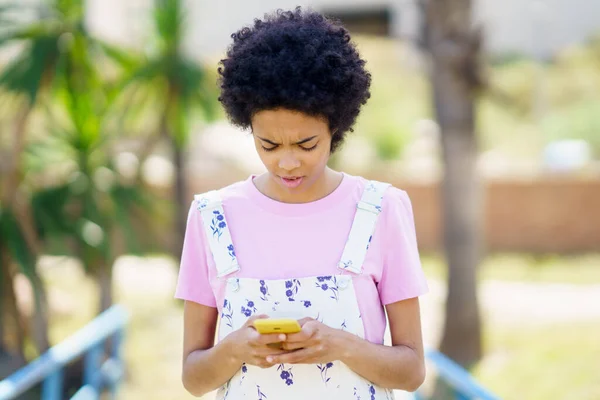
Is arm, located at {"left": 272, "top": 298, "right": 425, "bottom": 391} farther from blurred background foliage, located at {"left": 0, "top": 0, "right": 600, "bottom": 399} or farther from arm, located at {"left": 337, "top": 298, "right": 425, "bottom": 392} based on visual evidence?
blurred background foliage, located at {"left": 0, "top": 0, "right": 600, "bottom": 399}

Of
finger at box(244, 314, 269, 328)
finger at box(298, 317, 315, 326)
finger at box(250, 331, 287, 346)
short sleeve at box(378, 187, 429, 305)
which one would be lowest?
finger at box(250, 331, 287, 346)

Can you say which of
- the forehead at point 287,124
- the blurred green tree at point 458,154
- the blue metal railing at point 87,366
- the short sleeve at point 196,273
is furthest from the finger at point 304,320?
the blurred green tree at point 458,154

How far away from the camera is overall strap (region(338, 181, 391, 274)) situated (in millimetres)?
1732

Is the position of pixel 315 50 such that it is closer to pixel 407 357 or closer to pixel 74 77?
pixel 407 357

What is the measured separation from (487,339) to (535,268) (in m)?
3.70

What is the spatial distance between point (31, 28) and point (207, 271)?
423 centimetres

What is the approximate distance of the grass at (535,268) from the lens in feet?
31.3

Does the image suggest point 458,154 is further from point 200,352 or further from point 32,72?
point 200,352

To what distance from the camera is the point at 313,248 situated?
69.4 inches

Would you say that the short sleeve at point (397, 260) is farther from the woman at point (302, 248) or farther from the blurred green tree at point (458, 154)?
the blurred green tree at point (458, 154)

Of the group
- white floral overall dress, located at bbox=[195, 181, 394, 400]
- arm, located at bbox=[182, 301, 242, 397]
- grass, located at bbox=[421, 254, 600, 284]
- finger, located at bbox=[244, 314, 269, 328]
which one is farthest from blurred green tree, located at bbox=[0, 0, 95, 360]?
grass, located at bbox=[421, 254, 600, 284]

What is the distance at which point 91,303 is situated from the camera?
8898 millimetres

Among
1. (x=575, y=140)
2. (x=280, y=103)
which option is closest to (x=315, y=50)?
(x=280, y=103)

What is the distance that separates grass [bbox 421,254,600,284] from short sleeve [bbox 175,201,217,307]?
7952 mm
